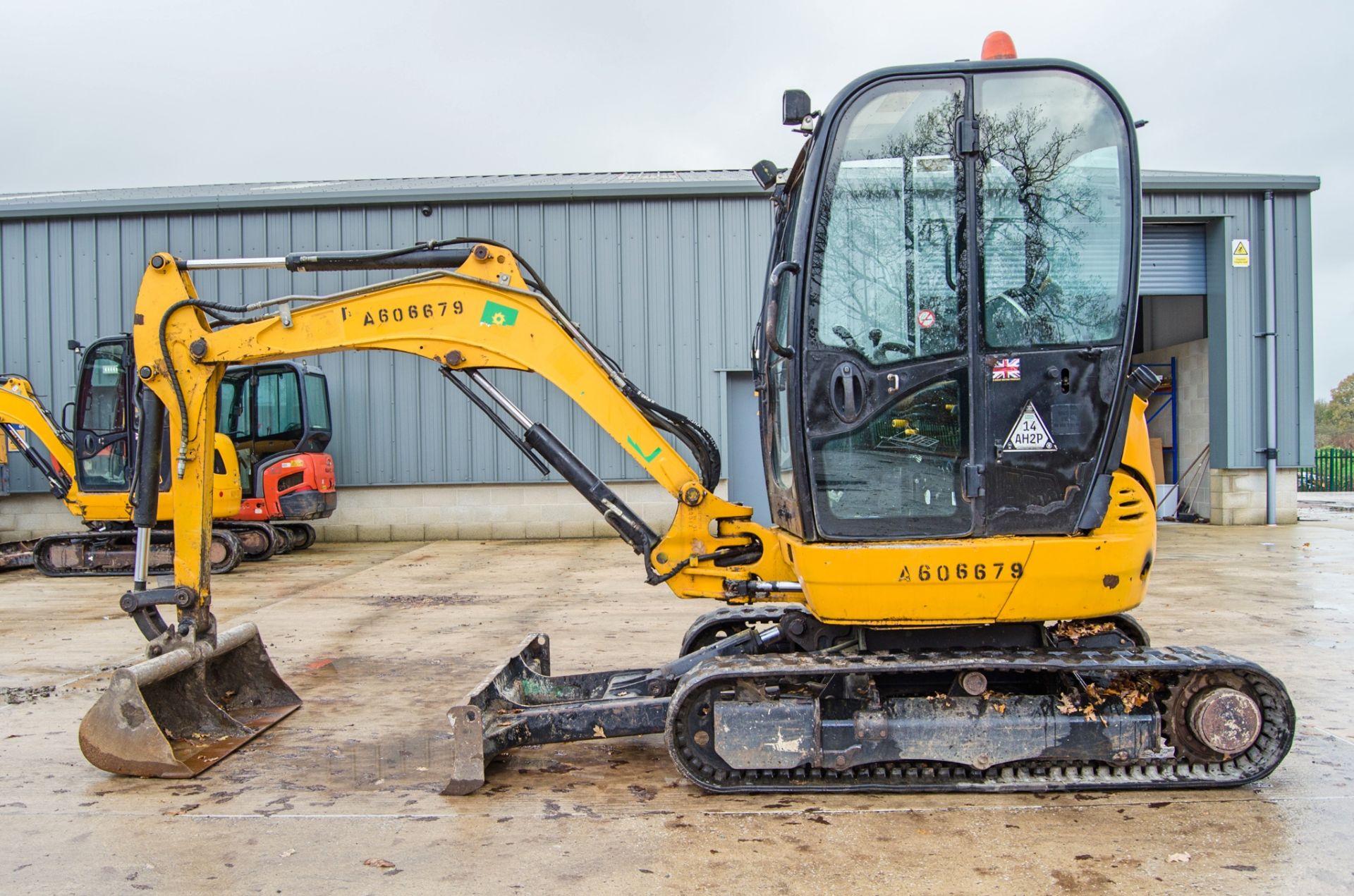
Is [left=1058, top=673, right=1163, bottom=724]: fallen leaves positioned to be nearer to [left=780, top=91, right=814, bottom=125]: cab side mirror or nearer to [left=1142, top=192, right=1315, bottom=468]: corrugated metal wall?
[left=780, top=91, right=814, bottom=125]: cab side mirror

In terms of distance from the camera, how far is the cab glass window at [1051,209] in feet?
13.8

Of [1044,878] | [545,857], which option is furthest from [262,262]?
[1044,878]

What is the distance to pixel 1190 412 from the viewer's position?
17891mm

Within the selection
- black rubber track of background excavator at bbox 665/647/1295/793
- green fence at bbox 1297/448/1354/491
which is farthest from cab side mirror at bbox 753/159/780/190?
green fence at bbox 1297/448/1354/491

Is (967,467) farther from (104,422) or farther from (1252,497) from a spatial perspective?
(1252,497)

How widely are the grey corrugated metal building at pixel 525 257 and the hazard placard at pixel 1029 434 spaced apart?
1183 cm

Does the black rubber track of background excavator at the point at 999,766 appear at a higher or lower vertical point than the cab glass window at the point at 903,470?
lower

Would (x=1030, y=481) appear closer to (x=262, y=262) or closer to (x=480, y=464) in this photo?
(x=262, y=262)

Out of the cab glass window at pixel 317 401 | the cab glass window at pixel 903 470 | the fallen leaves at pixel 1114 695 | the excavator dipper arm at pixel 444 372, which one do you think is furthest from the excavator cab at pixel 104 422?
the fallen leaves at pixel 1114 695

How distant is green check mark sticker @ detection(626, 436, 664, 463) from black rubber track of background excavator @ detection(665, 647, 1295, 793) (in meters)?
1.14

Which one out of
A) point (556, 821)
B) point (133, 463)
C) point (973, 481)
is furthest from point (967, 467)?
point (133, 463)

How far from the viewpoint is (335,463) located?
640 inches

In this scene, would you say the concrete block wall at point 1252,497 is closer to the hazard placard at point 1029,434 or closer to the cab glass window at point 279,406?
the hazard placard at point 1029,434

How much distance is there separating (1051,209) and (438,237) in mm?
13329
